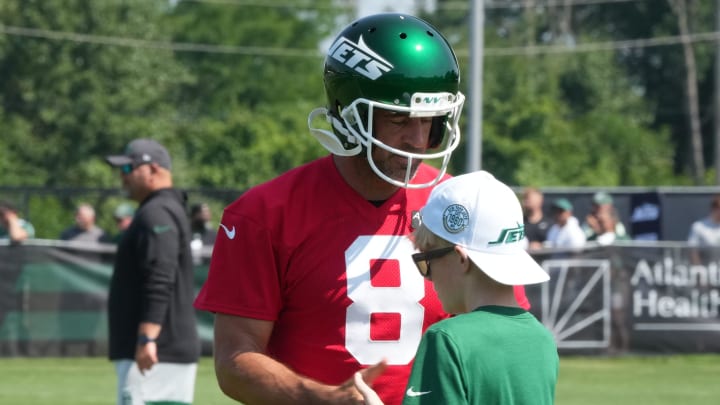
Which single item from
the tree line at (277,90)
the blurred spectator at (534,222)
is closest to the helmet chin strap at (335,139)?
the blurred spectator at (534,222)

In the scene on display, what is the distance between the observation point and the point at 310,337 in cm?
383

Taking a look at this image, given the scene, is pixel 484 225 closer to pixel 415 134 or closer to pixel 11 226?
pixel 415 134

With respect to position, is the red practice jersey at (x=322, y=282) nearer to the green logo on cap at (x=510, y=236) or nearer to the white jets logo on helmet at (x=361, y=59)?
the white jets logo on helmet at (x=361, y=59)

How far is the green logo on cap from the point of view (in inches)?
130

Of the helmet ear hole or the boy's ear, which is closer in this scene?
the boy's ear

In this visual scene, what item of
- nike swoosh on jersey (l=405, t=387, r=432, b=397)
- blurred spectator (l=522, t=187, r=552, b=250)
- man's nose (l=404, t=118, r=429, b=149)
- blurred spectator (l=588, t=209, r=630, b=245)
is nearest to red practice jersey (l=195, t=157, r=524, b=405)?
man's nose (l=404, t=118, r=429, b=149)

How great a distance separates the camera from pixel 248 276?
378 centimetres

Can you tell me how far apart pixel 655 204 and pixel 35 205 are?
44.9ft

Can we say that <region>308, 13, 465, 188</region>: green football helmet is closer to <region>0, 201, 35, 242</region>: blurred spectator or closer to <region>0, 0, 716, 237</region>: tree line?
<region>0, 201, 35, 242</region>: blurred spectator

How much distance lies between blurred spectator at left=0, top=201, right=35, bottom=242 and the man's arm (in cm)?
1218

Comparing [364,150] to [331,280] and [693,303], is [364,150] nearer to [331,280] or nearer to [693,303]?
[331,280]

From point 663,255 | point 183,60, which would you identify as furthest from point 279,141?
point 663,255

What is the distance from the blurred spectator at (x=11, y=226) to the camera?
1569cm

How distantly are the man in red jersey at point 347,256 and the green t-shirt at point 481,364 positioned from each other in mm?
612
